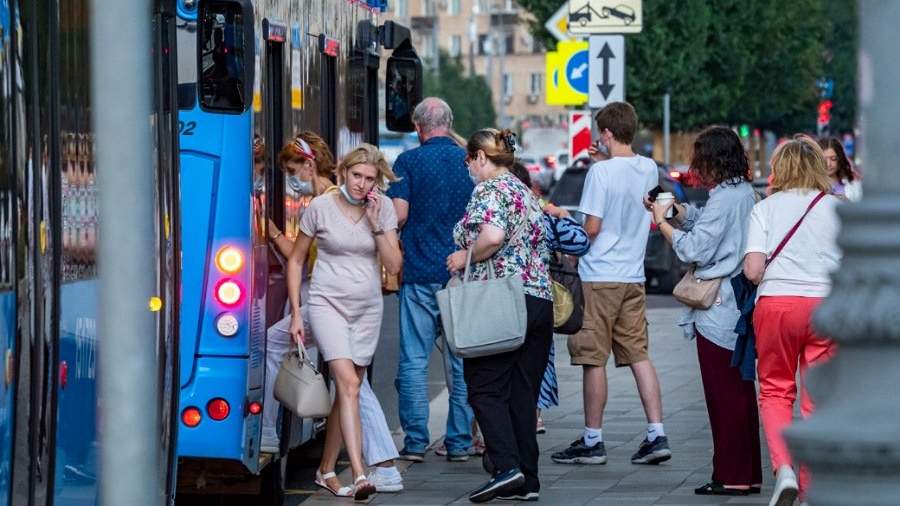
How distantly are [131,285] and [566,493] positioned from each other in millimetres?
6347

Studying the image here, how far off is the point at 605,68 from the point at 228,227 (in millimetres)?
10239

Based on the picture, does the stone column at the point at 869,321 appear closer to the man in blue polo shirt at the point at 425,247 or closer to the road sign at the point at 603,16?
the man in blue polo shirt at the point at 425,247

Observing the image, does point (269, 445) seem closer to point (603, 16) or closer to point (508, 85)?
point (603, 16)

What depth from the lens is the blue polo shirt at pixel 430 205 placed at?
10.9 metres

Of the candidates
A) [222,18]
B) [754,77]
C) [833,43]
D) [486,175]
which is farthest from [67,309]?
[833,43]

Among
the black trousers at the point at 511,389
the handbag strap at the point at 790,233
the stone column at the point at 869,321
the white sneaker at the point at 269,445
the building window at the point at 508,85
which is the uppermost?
the stone column at the point at 869,321

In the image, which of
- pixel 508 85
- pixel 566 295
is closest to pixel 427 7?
pixel 508 85

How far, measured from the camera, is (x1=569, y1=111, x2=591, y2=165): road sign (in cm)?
2017

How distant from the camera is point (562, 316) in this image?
10.2 metres

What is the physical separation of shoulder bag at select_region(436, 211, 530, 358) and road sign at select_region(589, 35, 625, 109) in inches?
363

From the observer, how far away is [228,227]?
862cm

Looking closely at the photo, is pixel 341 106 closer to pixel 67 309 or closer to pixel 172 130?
pixel 172 130

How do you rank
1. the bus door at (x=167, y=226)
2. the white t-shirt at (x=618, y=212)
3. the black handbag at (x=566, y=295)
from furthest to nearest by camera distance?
the white t-shirt at (x=618, y=212)
the black handbag at (x=566, y=295)
the bus door at (x=167, y=226)

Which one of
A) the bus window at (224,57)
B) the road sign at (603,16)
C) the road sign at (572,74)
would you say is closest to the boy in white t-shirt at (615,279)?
the bus window at (224,57)
